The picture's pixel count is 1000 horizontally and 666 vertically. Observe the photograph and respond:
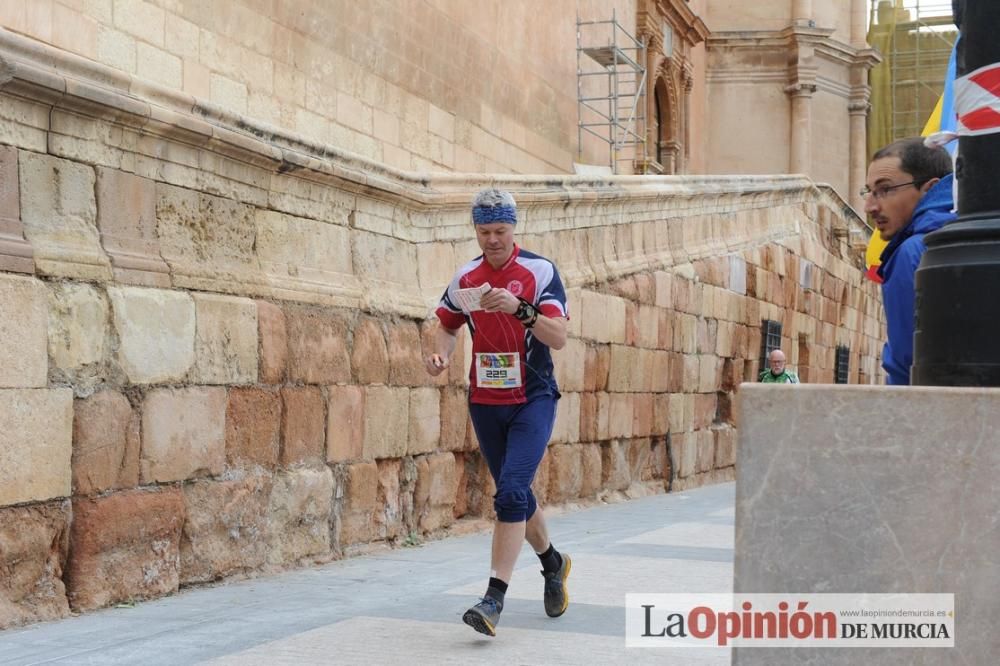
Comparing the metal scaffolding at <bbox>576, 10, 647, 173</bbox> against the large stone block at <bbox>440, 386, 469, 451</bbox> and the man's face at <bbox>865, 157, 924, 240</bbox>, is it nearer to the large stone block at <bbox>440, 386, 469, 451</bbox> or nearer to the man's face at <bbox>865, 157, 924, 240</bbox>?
the large stone block at <bbox>440, 386, 469, 451</bbox>

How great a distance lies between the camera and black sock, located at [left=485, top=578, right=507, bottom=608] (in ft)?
15.4

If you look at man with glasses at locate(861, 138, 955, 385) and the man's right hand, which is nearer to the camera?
man with glasses at locate(861, 138, 955, 385)

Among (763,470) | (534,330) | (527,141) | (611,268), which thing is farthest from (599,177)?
(763,470)

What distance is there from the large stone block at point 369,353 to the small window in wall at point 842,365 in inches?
600

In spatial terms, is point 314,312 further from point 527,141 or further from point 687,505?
point 527,141

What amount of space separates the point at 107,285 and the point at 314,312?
5.17 ft

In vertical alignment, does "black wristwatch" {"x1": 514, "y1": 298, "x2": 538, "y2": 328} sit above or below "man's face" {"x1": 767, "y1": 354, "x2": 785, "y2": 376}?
above

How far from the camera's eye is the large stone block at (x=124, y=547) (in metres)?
5.09

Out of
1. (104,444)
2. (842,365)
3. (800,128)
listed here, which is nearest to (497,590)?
(104,444)

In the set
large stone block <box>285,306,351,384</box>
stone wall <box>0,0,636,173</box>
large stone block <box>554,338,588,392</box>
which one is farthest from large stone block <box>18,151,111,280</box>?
large stone block <box>554,338,588,392</box>

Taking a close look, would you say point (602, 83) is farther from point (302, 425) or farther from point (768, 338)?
point (302, 425)

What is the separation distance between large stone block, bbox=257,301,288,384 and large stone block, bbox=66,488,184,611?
90 cm

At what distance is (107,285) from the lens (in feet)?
17.6

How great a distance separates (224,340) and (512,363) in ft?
5.35
